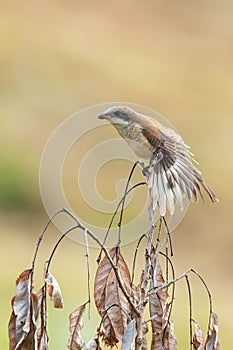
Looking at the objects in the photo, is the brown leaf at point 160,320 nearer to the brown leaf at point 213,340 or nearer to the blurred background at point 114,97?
the brown leaf at point 213,340

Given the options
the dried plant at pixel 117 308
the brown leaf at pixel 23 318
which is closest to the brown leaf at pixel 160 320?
the dried plant at pixel 117 308

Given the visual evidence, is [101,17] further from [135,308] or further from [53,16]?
[135,308]

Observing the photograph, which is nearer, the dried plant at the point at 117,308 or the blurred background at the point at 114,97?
the dried plant at the point at 117,308

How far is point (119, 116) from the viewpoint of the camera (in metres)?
0.81

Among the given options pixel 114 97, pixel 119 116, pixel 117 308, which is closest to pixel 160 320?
pixel 117 308

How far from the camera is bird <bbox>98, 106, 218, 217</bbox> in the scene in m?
0.77

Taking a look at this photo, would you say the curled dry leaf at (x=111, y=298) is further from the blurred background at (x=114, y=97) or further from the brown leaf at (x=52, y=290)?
the blurred background at (x=114, y=97)

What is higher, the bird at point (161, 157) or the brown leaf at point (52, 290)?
the bird at point (161, 157)

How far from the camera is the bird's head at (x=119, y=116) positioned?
809 mm

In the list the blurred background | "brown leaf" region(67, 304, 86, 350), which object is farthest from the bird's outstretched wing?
the blurred background

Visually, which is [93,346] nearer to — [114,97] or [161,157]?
[161,157]

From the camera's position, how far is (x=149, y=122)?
82 centimetres

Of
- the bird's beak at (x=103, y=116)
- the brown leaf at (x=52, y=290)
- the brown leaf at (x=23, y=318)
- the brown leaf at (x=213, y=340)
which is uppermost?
the bird's beak at (x=103, y=116)

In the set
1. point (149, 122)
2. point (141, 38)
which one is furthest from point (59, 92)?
point (149, 122)
